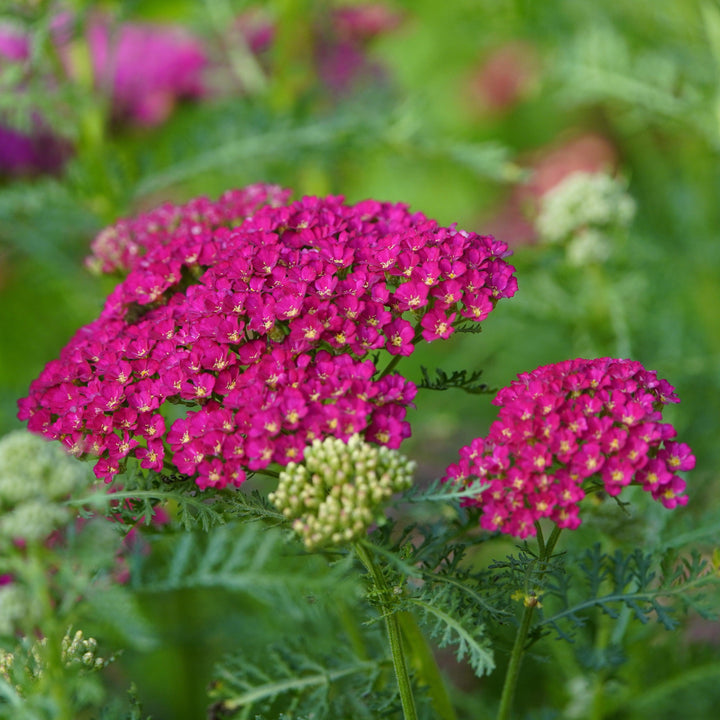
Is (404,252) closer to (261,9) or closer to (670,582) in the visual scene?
(670,582)

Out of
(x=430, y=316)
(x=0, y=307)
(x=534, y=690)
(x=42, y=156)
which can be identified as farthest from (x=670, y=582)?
(x=0, y=307)

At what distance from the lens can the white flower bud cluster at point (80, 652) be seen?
0.97 metres

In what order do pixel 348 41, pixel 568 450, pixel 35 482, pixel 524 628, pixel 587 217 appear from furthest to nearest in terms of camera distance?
pixel 348 41 < pixel 587 217 < pixel 524 628 < pixel 568 450 < pixel 35 482

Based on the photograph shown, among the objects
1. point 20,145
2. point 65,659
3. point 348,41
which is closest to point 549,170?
point 348,41

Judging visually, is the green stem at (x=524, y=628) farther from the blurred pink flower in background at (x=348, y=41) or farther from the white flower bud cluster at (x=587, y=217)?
the blurred pink flower in background at (x=348, y=41)

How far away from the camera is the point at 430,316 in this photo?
106 centimetres

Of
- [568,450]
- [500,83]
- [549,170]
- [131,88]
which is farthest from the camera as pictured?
[500,83]

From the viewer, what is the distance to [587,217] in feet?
6.01

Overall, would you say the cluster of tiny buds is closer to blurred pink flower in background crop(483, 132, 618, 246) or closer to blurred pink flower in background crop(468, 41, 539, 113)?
blurred pink flower in background crop(483, 132, 618, 246)

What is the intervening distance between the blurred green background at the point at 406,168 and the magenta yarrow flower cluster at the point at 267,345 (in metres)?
0.61

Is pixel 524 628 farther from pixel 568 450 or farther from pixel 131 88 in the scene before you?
pixel 131 88

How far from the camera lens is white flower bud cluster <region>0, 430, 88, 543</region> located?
31.2 inches

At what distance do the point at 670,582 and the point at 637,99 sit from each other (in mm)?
1238

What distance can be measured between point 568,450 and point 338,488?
0.23m
